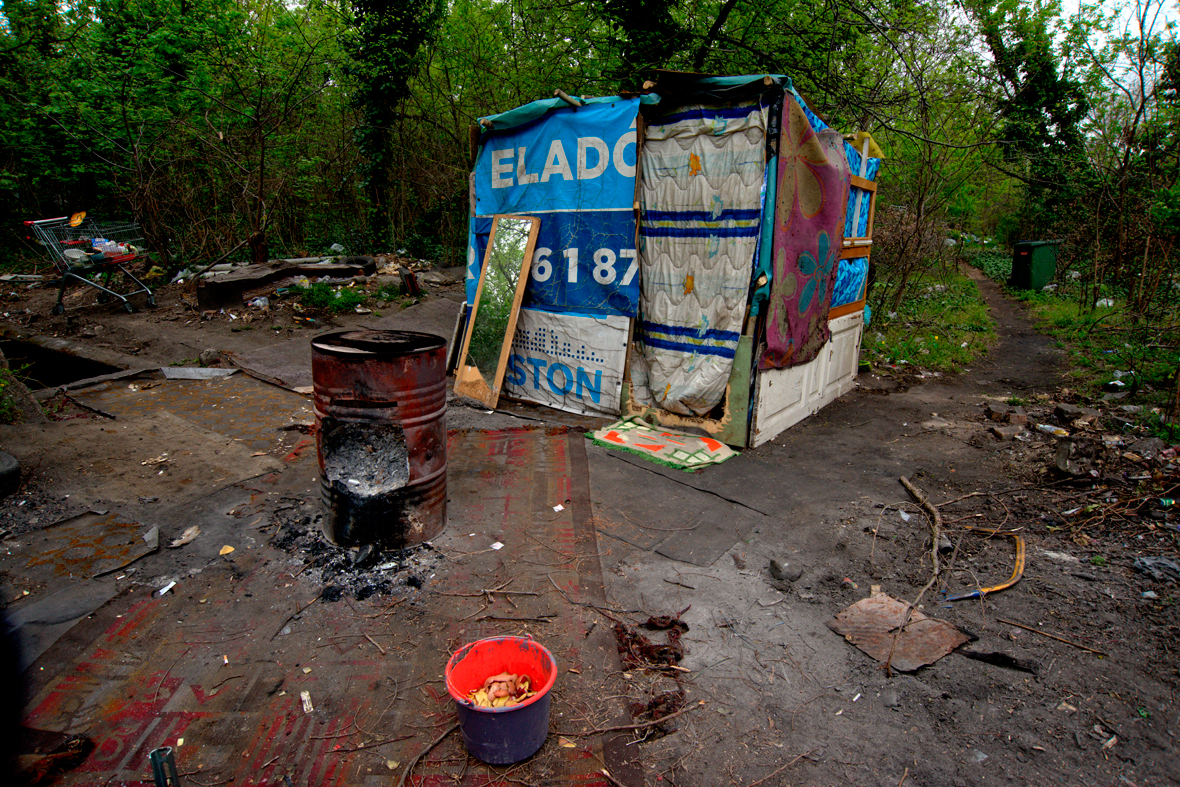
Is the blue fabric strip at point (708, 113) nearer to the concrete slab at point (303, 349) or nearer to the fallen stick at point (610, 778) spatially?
the concrete slab at point (303, 349)

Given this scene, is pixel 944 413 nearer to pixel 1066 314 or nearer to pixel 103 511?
pixel 1066 314

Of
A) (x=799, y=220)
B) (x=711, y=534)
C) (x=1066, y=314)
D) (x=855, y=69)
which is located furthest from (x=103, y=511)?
(x=1066, y=314)

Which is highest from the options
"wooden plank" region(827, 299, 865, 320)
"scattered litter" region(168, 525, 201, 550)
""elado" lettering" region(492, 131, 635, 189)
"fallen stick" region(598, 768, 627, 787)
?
""elado" lettering" region(492, 131, 635, 189)

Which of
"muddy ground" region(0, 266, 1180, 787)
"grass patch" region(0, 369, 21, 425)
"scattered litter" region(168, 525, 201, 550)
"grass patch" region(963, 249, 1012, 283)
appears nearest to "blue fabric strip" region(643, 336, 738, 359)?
"muddy ground" region(0, 266, 1180, 787)

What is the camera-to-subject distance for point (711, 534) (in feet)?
11.4

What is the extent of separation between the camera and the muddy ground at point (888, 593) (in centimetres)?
200

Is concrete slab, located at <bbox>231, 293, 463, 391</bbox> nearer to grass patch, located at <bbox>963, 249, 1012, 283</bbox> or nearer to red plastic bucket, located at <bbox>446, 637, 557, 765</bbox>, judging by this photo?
red plastic bucket, located at <bbox>446, 637, 557, 765</bbox>

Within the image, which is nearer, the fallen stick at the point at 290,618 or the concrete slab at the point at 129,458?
the fallen stick at the point at 290,618

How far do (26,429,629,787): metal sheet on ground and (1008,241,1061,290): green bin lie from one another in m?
14.1

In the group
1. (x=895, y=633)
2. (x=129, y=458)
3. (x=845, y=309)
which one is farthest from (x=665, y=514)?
(x=129, y=458)

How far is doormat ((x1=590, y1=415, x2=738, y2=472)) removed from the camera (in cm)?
444

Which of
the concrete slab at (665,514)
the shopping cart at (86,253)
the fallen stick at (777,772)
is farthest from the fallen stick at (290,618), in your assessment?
the shopping cart at (86,253)

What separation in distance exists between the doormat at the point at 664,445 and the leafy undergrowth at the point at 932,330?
13.9 ft

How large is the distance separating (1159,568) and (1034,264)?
12572mm
